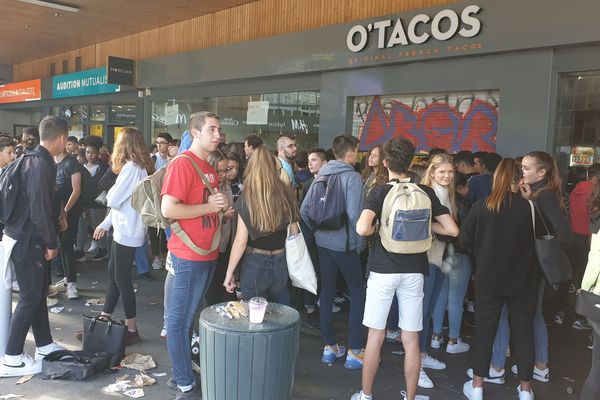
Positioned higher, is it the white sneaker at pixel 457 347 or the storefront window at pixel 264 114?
the storefront window at pixel 264 114

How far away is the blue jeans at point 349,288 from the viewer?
14.2 feet

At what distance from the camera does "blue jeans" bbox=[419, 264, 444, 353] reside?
13.9 feet

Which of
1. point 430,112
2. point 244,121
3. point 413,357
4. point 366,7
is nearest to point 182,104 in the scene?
point 244,121

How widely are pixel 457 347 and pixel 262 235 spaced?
7.89ft

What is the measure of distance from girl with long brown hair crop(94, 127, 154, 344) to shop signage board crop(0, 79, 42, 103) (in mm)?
16273

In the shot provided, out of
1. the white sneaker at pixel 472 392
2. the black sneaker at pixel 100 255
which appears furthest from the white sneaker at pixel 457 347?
the black sneaker at pixel 100 255

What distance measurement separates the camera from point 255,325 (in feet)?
9.70

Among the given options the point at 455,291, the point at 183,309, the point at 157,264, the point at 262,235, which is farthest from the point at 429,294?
the point at 157,264

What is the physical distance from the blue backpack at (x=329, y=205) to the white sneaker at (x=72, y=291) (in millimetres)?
3367

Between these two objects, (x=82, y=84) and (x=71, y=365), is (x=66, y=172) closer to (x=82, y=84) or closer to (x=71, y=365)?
(x=71, y=365)

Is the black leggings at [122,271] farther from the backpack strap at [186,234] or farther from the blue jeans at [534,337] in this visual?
the blue jeans at [534,337]

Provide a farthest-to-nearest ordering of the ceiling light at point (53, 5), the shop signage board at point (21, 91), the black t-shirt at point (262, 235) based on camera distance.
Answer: the shop signage board at point (21, 91)
the ceiling light at point (53, 5)
the black t-shirt at point (262, 235)

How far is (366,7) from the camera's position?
27.8ft

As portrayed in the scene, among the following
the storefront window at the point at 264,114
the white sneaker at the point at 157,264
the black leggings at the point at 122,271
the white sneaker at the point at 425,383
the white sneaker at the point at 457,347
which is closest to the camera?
the white sneaker at the point at 425,383
